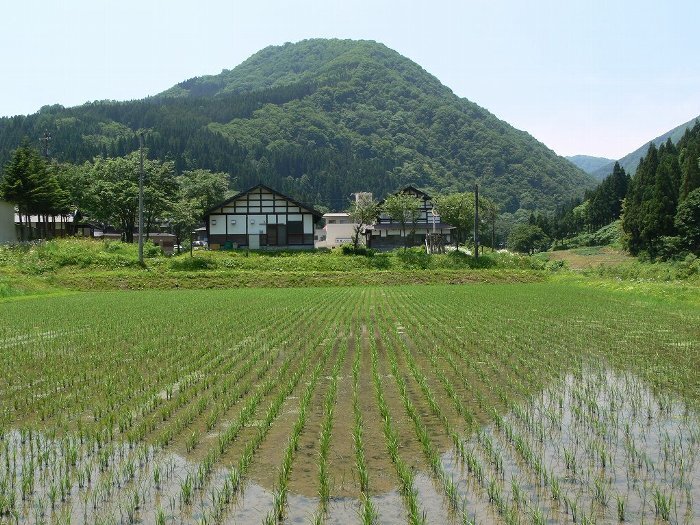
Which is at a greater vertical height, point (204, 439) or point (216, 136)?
point (216, 136)

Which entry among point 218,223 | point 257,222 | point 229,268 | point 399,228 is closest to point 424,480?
point 229,268

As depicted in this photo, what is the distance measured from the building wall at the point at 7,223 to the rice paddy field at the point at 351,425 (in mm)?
29486

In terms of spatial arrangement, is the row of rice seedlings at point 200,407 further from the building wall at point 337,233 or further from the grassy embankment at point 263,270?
the building wall at point 337,233

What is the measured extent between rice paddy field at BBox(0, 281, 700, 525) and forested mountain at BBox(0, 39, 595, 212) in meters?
94.1

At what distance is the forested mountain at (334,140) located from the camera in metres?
113

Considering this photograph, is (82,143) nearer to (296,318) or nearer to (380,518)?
(296,318)

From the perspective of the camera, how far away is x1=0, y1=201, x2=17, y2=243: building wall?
40.1 meters

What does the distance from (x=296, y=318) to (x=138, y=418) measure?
33.5ft

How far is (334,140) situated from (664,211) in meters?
98.6

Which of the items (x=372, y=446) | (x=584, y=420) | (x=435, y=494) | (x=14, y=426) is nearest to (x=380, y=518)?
(x=435, y=494)

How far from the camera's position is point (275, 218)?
149ft

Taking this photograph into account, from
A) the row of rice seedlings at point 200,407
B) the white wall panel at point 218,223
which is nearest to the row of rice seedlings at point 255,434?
the row of rice seedlings at point 200,407

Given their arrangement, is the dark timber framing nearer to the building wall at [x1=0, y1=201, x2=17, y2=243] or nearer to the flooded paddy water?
the building wall at [x1=0, y1=201, x2=17, y2=243]

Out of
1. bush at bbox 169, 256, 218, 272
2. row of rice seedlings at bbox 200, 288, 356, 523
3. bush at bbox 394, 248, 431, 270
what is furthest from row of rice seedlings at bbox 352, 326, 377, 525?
bush at bbox 394, 248, 431, 270
